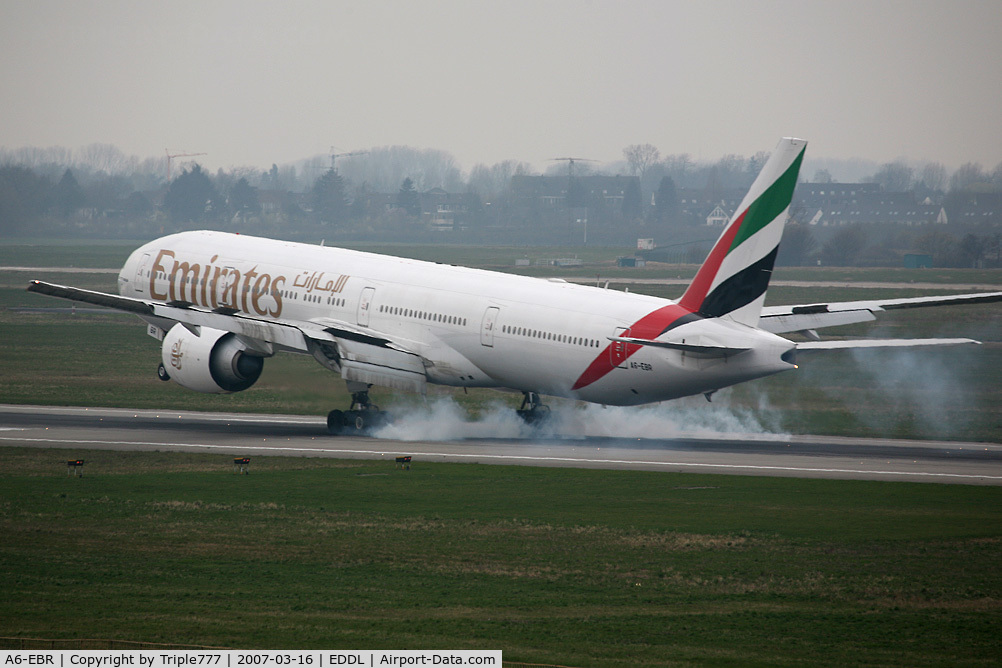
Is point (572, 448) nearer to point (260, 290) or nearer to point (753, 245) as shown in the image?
point (753, 245)

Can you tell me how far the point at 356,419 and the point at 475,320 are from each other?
6.22 metres

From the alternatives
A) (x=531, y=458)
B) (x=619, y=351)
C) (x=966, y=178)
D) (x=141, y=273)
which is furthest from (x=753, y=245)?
(x=966, y=178)

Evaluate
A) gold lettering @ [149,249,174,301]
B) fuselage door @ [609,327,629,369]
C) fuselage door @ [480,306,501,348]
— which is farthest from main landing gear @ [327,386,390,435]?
gold lettering @ [149,249,174,301]

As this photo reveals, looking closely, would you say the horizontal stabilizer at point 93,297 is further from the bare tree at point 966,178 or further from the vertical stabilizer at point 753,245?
the bare tree at point 966,178

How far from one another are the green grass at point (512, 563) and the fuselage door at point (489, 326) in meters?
7.29

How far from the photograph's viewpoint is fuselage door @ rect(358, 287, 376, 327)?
49281 mm

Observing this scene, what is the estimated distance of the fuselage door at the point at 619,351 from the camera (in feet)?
138

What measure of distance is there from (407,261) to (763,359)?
54.9 ft

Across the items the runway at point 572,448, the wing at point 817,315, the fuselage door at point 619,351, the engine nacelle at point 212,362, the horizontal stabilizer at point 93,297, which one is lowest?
the runway at point 572,448

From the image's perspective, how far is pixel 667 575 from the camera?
1022 inches

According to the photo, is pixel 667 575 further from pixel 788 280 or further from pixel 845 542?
pixel 788 280

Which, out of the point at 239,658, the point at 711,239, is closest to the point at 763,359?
the point at 239,658

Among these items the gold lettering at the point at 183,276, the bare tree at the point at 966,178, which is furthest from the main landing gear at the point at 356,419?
the bare tree at the point at 966,178

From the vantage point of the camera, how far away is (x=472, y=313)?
46312 millimetres
